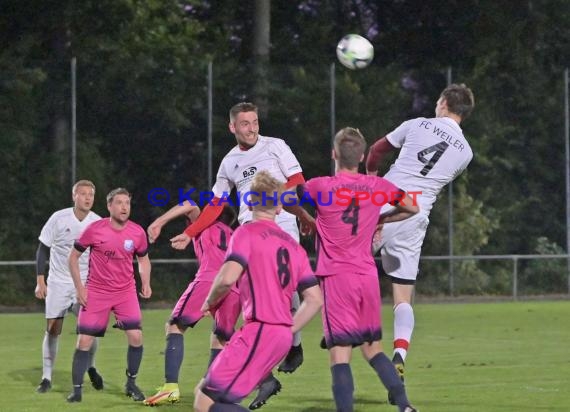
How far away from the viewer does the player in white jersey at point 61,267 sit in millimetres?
11992

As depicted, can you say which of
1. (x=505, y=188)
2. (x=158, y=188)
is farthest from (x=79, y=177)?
(x=505, y=188)

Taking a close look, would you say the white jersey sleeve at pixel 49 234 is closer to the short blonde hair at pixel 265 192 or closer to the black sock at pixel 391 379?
the black sock at pixel 391 379

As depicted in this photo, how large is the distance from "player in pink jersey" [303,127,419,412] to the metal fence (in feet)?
51.2

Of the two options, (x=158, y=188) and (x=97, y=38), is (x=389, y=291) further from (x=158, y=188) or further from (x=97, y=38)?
(x=97, y=38)

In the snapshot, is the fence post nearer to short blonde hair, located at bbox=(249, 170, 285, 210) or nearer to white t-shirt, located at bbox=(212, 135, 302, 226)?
white t-shirt, located at bbox=(212, 135, 302, 226)

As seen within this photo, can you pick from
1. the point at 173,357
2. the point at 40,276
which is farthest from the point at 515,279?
the point at 173,357

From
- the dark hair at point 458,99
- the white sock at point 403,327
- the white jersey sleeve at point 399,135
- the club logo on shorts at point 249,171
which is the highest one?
the dark hair at point 458,99

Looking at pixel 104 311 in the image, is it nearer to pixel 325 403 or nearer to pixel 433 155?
pixel 325 403

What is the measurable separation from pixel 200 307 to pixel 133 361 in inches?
29.4

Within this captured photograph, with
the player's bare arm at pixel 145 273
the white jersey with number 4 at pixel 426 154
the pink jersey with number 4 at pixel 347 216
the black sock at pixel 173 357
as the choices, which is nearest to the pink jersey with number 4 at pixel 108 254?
the player's bare arm at pixel 145 273

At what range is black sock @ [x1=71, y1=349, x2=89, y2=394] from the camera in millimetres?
10805

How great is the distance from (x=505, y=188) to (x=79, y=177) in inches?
365

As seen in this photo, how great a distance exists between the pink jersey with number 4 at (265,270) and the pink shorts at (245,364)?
0.26ft

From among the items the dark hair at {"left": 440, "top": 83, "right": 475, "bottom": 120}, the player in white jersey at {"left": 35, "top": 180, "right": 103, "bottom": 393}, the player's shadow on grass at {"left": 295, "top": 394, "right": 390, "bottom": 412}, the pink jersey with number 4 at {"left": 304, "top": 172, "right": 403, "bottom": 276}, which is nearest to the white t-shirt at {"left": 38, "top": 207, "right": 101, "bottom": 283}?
the player in white jersey at {"left": 35, "top": 180, "right": 103, "bottom": 393}
